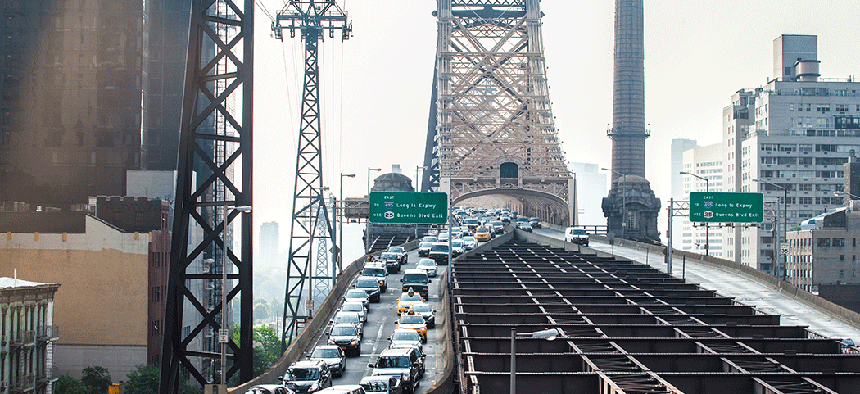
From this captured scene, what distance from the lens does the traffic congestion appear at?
3312 centimetres

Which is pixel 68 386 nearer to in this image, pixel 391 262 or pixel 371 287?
pixel 371 287

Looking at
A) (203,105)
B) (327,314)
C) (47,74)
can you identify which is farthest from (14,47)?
(327,314)

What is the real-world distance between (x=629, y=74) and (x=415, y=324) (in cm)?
15728

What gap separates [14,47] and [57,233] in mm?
23355

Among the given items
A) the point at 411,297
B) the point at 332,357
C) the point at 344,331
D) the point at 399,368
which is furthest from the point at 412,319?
the point at 399,368

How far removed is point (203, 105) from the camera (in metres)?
95.6

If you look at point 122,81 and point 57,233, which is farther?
point 122,81

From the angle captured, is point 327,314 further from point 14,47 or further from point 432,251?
point 14,47

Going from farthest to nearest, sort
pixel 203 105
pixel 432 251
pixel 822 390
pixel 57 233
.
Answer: pixel 203 105 < pixel 432 251 < pixel 57 233 < pixel 822 390

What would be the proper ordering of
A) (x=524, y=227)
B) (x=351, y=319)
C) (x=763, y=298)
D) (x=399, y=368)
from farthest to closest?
1. (x=524, y=227)
2. (x=763, y=298)
3. (x=351, y=319)
4. (x=399, y=368)

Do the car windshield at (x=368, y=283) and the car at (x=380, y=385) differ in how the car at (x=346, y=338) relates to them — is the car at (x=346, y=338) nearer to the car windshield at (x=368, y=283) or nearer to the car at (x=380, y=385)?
the car at (x=380, y=385)

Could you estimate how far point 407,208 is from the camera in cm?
7131

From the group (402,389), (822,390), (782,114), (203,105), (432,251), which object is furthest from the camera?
(782,114)

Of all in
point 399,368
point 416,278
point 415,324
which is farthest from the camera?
point 416,278
